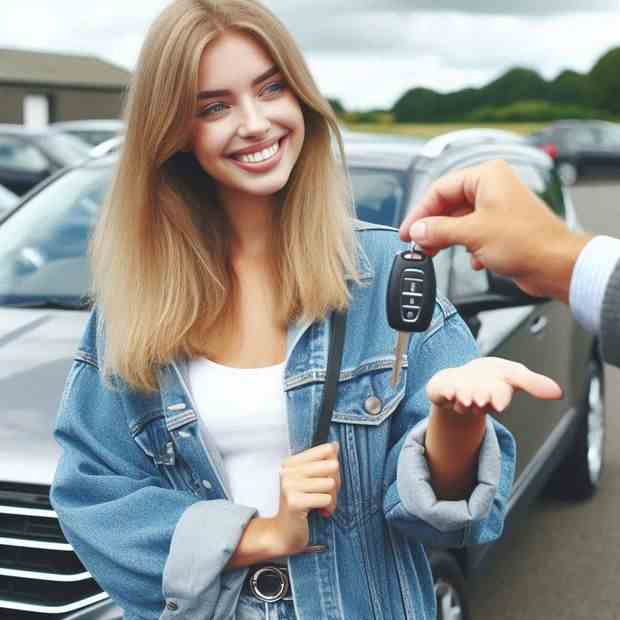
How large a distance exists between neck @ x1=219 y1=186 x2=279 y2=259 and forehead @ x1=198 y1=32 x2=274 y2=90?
260mm

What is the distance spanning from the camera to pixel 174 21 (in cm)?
213

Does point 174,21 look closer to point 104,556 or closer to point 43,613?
point 104,556

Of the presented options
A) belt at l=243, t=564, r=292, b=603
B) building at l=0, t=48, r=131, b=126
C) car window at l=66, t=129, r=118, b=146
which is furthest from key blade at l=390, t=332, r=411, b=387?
building at l=0, t=48, r=131, b=126

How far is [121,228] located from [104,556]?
0.65 meters

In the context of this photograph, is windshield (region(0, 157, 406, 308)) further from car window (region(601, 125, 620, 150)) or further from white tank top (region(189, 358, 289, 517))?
car window (region(601, 125, 620, 150))

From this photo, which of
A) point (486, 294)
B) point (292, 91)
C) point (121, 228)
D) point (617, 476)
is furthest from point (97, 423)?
point (617, 476)

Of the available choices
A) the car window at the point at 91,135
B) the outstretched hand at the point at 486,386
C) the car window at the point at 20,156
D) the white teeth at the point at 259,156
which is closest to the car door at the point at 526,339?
the white teeth at the point at 259,156

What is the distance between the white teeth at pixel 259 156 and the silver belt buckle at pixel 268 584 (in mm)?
770

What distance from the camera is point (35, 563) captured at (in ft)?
8.64

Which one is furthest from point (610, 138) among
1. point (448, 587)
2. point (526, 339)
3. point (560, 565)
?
point (448, 587)

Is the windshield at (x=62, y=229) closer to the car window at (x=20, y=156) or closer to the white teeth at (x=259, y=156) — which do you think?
the white teeth at (x=259, y=156)

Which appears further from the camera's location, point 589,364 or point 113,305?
point 589,364

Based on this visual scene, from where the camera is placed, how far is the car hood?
2.61 metres

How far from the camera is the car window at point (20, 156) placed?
40.6 ft
